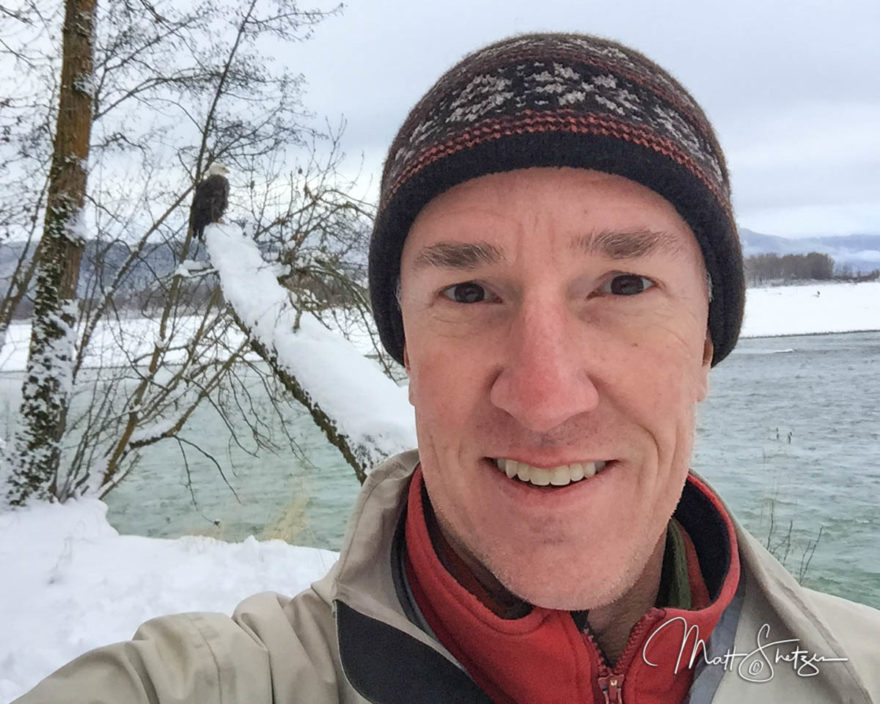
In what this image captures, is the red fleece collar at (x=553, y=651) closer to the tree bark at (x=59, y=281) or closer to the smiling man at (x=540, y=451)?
the smiling man at (x=540, y=451)

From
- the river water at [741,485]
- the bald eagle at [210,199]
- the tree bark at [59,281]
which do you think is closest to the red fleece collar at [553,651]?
the river water at [741,485]

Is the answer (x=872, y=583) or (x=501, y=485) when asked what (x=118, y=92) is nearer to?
(x=501, y=485)

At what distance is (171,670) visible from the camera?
1.03 meters

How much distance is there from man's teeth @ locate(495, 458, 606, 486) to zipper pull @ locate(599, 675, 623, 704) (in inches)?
14.2

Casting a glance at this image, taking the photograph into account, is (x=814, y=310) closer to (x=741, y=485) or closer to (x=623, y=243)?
(x=741, y=485)

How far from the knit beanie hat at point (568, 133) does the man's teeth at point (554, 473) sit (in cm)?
52

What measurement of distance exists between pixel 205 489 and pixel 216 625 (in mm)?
8400

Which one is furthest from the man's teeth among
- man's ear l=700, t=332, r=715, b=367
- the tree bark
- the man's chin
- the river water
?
the tree bark

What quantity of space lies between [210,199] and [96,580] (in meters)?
3.50

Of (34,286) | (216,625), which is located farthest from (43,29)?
(216,625)

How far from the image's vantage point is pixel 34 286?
6035 mm
